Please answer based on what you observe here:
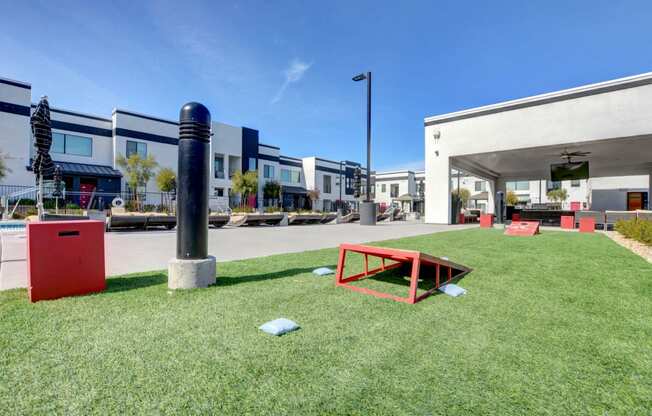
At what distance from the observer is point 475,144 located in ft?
59.1

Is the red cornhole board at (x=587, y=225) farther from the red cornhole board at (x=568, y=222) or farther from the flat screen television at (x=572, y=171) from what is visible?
the flat screen television at (x=572, y=171)

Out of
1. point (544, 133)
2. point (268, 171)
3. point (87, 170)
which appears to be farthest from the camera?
point (268, 171)

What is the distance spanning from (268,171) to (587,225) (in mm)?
30183

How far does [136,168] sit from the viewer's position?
23.8 m

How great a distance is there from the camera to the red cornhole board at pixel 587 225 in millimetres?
14148

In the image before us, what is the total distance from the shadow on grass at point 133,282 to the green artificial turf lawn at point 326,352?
7 cm

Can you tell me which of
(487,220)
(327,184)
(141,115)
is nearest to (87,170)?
(141,115)

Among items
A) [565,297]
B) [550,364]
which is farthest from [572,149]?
[550,364]

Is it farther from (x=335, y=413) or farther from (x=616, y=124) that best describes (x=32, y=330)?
(x=616, y=124)

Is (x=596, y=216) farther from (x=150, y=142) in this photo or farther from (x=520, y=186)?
(x=520, y=186)

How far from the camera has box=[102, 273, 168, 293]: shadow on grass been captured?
3.74 m

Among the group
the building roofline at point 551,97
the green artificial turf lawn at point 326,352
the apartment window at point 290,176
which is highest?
the building roofline at point 551,97

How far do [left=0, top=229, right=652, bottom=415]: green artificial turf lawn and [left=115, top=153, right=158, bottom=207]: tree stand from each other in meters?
23.1

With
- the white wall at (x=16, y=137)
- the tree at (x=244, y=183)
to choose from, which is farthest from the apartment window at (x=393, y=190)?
the white wall at (x=16, y=137)
